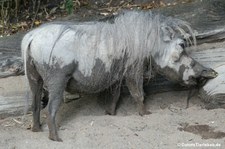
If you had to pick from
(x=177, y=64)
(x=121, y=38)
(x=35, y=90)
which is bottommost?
(x=35, y=90)

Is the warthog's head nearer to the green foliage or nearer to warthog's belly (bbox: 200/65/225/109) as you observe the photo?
warthog's belly (bbox: 200/65/225/109)

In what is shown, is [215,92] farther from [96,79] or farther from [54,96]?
[54,96]

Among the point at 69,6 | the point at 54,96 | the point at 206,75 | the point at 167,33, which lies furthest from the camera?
the point at 69,6

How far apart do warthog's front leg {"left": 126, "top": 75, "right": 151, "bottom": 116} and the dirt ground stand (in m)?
0.06

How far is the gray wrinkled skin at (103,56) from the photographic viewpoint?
393 cm

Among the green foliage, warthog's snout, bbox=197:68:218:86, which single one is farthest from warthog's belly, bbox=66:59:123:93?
the green foliage

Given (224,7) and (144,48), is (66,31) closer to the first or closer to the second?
(144,48)

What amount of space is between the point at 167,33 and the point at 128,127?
0.74m

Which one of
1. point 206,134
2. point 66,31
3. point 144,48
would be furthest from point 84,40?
point 206,134

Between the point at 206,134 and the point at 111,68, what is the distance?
2.64 ft

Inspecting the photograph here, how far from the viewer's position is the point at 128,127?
4.06 meters

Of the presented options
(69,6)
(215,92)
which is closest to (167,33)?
(215,92)

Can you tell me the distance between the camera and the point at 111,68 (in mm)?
4051

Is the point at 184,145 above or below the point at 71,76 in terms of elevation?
below
